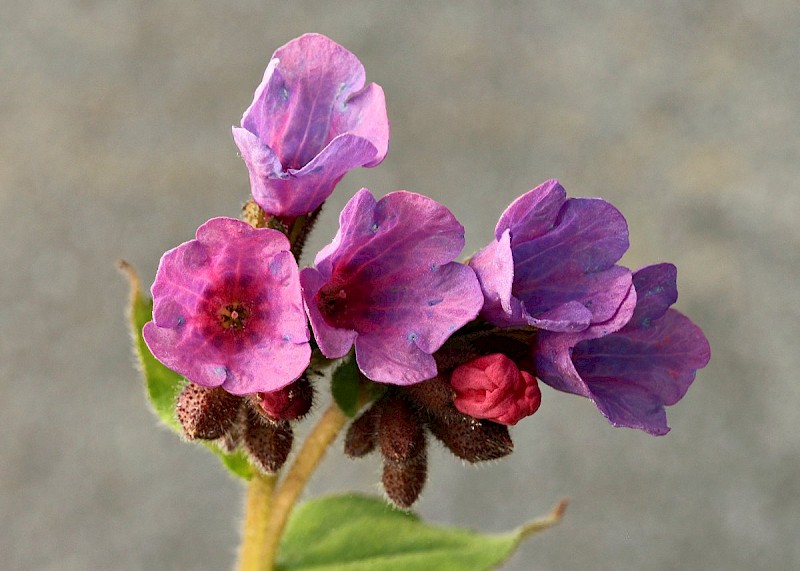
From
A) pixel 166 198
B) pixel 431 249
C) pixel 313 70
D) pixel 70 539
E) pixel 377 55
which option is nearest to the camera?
pixel 431 249

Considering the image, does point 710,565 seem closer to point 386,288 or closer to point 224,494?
point 224,494

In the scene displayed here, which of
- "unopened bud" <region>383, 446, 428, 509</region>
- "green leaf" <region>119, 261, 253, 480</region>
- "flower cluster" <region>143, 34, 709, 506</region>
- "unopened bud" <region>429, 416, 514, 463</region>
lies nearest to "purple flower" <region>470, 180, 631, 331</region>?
"flower cluster" <region>143, 34, 709, 506</region>

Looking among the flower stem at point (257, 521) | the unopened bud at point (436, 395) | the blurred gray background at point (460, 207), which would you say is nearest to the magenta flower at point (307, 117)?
the unopened bud at point (436, 395)

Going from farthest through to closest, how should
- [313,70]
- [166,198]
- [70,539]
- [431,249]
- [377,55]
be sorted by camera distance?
[377,55] < [166,198] < [70,539] < [313,70] < [431,249]

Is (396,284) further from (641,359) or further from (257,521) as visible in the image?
(257,521)

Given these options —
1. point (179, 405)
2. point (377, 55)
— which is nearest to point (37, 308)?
point (377, 55)

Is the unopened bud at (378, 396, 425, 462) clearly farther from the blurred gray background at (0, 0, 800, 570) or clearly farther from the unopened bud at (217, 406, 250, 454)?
the blurred gray background at (0, 0, 800, 570)

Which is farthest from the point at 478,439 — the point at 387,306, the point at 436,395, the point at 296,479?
the point at 296,479
